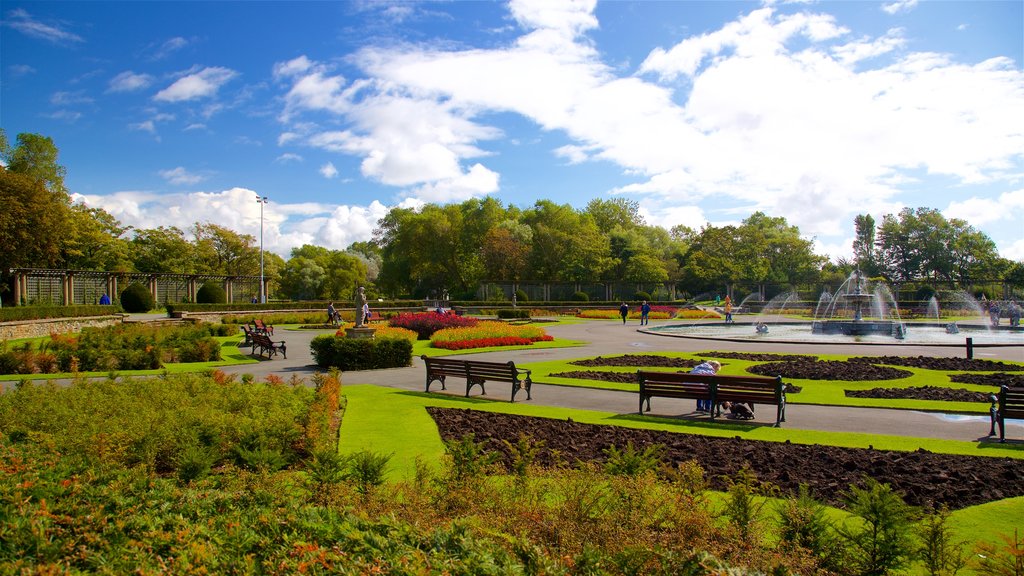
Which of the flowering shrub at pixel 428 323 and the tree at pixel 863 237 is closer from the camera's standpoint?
the flowering shrub at pixel 428 323

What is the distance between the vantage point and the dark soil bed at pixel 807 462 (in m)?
6.66

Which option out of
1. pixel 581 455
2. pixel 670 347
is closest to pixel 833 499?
pixel 581 455

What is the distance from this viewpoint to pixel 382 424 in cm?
1052

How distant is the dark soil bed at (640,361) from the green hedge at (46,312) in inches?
990

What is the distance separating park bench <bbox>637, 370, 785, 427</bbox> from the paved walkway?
0.46m

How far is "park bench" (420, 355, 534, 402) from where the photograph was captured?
13.1 metres

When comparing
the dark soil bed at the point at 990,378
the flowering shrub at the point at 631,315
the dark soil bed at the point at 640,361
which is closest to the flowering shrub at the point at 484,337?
the dark soil bed at the point at 640,361

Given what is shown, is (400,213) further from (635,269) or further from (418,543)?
(418,543)

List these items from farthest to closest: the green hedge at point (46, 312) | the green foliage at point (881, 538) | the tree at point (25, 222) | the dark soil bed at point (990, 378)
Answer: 1. the tree at point (25, 222)
2. the green hedge at point (46, 312)
3. the dark soil bed at point (990, 378)
4. the green foliage at point (881, 538)

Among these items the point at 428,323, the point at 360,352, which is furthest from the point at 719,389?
the point at 428,323

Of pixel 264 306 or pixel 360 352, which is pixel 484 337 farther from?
pixel 264 306

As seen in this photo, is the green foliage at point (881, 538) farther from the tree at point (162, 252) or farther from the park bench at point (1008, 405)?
the tree at point (162, 252)

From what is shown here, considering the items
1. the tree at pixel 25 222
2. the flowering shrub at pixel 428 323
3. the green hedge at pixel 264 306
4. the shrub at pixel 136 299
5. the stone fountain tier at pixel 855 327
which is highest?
the tree at pixel 25 222

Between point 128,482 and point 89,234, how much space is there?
183 ft
